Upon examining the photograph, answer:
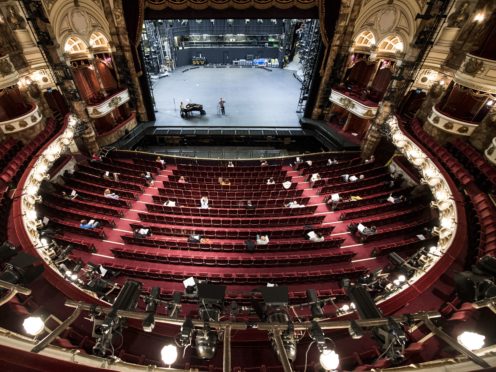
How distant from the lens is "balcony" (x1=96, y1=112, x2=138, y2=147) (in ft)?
46.4

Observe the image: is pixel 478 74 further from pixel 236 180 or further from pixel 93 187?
pixel 93 187

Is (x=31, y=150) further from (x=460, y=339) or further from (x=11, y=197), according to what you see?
(x=460, y=339)

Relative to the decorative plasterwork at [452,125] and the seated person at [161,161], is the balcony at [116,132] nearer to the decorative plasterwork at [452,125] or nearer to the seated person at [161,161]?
the seated person at [161,161]

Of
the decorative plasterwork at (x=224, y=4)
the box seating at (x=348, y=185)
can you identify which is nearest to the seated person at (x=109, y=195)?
the box seating at (x=348, y=185)

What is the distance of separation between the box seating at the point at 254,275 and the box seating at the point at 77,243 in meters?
1.17

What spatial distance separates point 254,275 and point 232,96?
16.3m

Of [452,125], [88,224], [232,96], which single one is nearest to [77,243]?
[88,224]

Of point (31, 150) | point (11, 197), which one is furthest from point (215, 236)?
point (31, 150)

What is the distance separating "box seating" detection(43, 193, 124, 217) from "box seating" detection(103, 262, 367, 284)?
2865mm

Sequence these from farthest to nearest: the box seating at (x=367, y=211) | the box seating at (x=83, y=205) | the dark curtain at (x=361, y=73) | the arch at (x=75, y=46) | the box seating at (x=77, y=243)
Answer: the dark curtain at (x=361, y=73), the arch at (x=75, y=46), the box seating at (x=367, y=211), the box seating at (x=83, y=205), the box seating at (x=77, y=243)

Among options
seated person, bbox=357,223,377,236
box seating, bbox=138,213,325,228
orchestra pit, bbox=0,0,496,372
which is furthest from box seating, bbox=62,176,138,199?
seated person, bbox=357,223,377,236

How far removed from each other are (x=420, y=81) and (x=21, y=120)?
61.6ft

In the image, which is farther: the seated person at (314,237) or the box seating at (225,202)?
the box seating at (225,202)

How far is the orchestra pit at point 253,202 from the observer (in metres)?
3.78
